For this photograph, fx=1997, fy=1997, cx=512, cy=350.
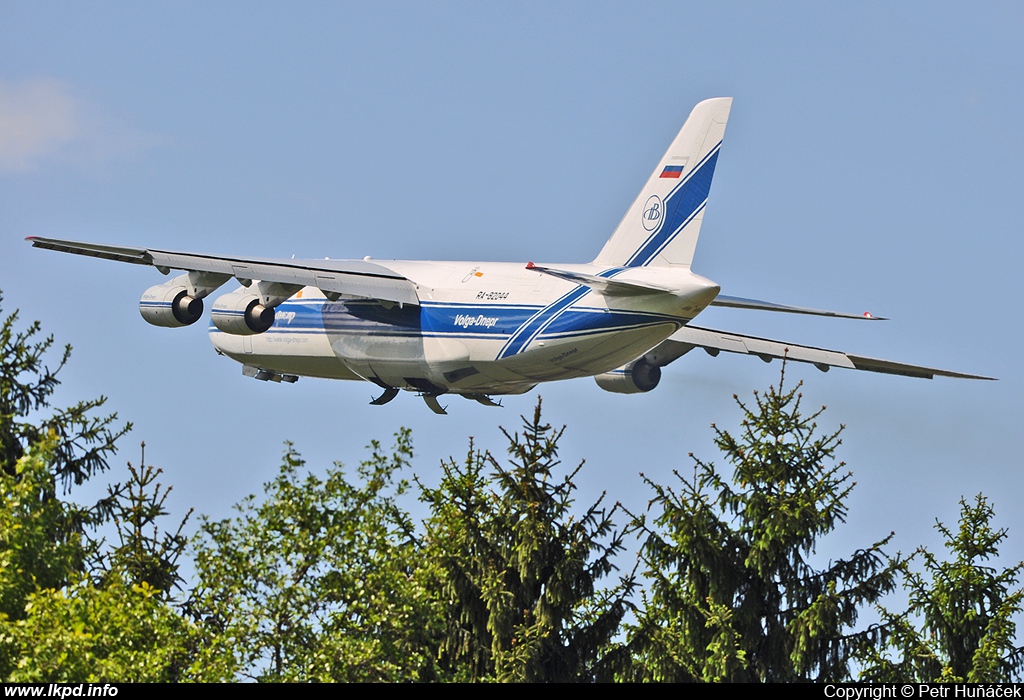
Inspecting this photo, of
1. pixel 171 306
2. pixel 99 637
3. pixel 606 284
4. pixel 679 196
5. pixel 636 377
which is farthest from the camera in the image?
pixel 636 377

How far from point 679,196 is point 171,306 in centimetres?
1050

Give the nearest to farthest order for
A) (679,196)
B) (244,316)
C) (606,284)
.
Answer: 1. (606,284)
2. (679,196)
3. (244,316)

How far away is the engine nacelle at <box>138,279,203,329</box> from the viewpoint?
131 ft

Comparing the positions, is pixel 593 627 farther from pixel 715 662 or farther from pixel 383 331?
pixel 383 331

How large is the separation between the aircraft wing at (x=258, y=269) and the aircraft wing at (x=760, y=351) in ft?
20.4

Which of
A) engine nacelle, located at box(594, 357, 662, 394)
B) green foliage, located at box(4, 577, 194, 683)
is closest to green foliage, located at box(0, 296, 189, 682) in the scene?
green foliage, located at box(4, 577, 194, 683)

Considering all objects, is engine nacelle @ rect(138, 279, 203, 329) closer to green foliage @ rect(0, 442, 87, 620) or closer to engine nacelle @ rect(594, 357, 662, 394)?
green foliage @ rect(0, 442, 87, 620)

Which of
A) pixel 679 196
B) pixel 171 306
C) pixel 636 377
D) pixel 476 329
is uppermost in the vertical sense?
pixel 679 196

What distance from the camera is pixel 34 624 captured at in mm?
27922

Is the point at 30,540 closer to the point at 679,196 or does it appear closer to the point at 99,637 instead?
the point at 99,637

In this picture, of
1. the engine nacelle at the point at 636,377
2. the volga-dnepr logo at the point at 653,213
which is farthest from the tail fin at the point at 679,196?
the engine nacelle at the point at 636,377

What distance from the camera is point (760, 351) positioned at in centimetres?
4291

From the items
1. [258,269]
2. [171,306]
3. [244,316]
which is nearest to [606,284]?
[258,269]

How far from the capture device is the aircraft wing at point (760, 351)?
42406 mm
